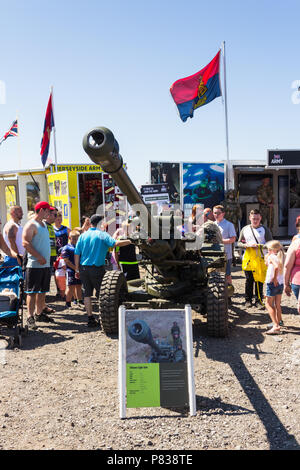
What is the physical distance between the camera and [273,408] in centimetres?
382

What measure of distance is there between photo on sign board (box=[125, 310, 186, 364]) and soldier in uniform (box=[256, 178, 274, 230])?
40.3ft

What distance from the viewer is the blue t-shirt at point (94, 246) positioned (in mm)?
6348

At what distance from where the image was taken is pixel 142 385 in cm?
361

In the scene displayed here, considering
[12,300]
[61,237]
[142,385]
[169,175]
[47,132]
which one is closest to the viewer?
[142,385]

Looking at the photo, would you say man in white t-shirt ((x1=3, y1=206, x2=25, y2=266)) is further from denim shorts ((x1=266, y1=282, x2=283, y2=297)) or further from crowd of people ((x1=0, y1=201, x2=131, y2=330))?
denim shorts ((x1=266, y1=282, x2=283, y2=297))

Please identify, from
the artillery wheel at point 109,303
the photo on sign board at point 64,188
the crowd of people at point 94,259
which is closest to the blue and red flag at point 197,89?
the photo on sign board at point 64,188

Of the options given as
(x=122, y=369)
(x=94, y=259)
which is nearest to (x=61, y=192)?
(x=94, y=259)

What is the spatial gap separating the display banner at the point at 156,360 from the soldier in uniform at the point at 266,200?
1231 cm

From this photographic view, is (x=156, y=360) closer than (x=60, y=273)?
Yes

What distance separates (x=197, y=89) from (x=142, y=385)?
10.5 meters

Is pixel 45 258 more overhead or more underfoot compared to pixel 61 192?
more underfoot

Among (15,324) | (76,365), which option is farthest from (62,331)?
(76,365)

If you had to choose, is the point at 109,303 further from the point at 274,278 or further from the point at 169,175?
the point at 169,175
